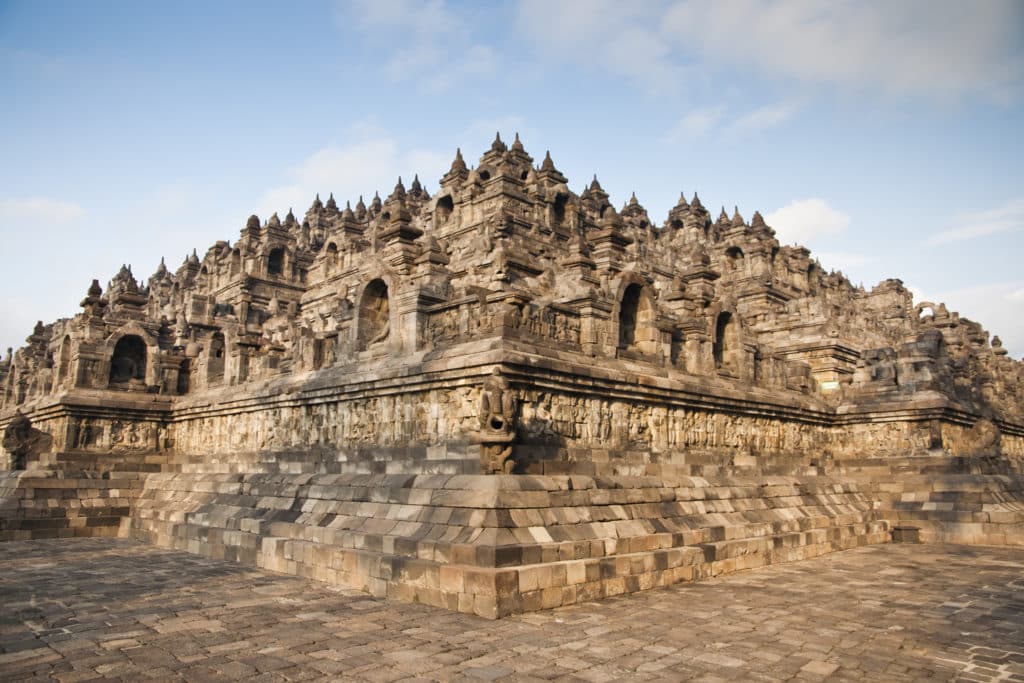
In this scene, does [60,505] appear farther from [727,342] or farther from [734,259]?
[734,259]

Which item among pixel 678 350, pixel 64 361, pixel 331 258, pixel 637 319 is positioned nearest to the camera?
pixel 637 319

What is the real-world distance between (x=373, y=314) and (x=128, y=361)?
11783 mm

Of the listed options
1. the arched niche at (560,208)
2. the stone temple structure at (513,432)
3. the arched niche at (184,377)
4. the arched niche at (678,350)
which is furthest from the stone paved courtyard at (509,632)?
the arched niche at (560,208)

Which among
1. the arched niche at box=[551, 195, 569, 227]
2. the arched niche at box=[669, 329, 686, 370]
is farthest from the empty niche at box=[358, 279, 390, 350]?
the arched niche at box=[551, 195, 569, 227]

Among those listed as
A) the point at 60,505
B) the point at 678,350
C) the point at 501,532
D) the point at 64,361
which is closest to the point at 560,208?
the point at 678,350

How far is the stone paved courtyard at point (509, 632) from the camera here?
6.89 meters

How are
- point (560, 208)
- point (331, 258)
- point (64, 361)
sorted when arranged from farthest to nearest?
point (331, 258) < point (560, 208) < point (64, 361)

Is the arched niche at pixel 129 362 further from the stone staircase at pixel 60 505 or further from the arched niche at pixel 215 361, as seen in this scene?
the stone staircase at pixel 60 505

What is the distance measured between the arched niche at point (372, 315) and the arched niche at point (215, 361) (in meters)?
8.72

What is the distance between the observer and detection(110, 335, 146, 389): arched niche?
22550mm

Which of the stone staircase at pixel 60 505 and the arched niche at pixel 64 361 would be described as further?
the arched niche at pixel 64 361

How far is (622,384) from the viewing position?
44.5 ft

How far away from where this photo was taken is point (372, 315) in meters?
15.4

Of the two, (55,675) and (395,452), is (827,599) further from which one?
(55,675)
